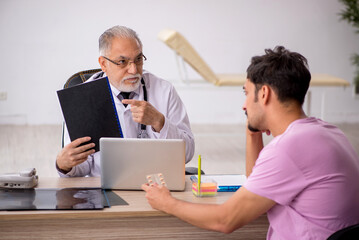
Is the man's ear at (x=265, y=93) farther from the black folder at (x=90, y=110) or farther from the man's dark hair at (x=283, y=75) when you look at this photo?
the black folder at (x=90, y=110)

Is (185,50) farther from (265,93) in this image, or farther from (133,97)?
(265,93)

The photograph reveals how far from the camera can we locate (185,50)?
489 cm

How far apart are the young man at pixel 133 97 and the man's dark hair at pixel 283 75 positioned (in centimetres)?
65

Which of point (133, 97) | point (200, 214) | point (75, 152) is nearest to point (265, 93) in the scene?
point (200, 214)

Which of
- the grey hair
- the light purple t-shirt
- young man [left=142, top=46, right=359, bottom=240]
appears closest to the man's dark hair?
young man [left=142, top=46, right=359, bottom=240]

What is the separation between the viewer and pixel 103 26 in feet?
19.9

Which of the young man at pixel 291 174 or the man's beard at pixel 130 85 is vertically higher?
the man's beard at pixel 130 85

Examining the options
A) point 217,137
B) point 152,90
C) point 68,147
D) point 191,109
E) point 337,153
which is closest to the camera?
point 337,153

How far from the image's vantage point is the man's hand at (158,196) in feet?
5.46

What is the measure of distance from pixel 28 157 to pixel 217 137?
2.18 meters

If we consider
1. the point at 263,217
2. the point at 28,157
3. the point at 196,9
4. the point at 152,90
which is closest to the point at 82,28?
the point at 196,9

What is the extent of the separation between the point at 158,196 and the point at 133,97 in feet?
2.74

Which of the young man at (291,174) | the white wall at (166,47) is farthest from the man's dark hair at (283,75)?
the white wall at (166,47)

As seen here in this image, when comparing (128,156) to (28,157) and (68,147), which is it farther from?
(28,157)
